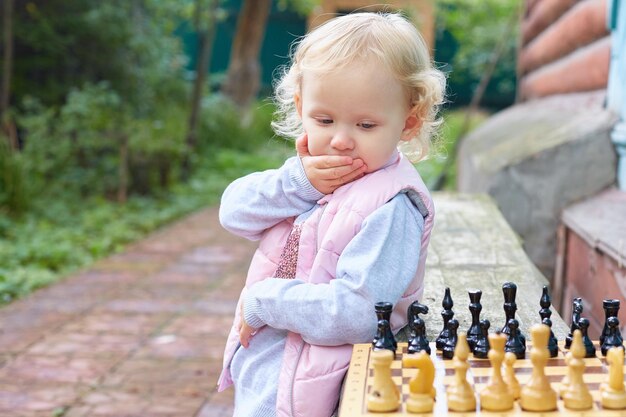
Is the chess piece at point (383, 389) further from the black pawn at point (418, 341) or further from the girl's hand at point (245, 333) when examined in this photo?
the girl's hand at point (245, 333)

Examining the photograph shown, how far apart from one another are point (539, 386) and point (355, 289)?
537mm

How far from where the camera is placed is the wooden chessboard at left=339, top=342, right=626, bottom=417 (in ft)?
4.97

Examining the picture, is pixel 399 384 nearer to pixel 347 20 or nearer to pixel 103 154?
pixel 347 20

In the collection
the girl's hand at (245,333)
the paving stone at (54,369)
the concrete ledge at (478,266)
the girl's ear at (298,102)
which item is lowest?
the paving stone at (54,369)

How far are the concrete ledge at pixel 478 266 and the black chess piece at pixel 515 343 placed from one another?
384 mm

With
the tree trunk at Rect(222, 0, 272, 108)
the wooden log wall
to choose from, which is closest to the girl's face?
the wooden log wall

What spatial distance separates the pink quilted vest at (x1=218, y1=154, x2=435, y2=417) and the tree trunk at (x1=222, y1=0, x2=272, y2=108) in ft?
51.7

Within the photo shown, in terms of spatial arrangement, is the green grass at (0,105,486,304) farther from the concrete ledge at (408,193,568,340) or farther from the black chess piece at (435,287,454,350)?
the black chess piece at (435,287,454,350)

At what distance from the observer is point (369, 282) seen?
197 centimetres

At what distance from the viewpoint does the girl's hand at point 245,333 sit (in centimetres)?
221

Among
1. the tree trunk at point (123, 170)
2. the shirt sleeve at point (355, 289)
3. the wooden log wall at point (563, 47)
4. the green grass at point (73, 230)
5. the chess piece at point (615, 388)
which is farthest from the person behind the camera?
the tree trunk at point (123, 170)

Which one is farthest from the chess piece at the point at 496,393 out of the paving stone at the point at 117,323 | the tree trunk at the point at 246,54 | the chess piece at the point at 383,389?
the tree trunk at the point at 246,54

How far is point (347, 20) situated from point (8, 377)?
9.23 ft

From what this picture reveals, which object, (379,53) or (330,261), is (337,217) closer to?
(330,261)
